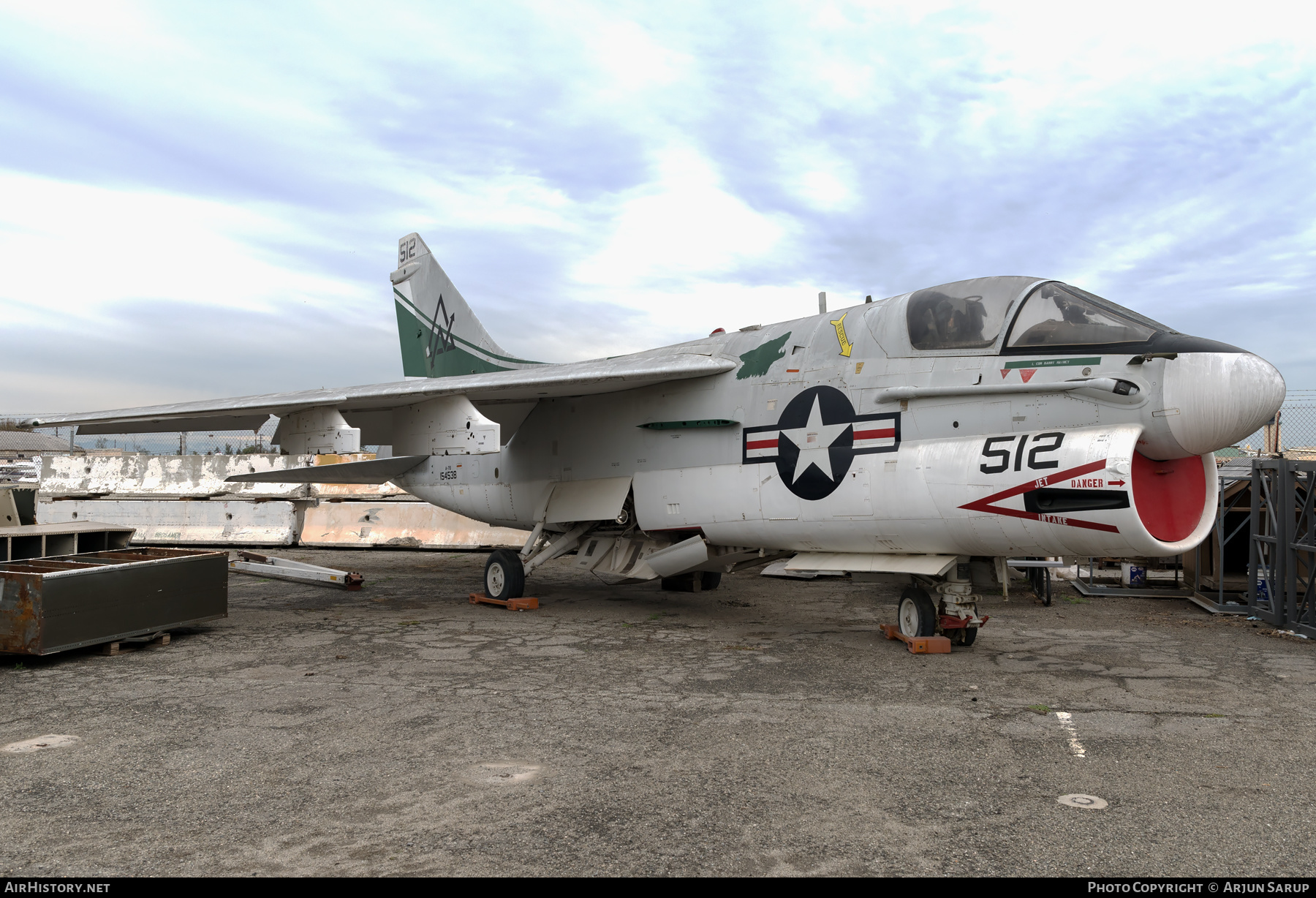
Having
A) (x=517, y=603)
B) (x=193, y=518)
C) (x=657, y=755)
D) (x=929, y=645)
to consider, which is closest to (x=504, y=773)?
(x=657, y=755)

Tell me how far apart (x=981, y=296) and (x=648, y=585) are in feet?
24.1

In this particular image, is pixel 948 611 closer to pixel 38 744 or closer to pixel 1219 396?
pixel 1219 396

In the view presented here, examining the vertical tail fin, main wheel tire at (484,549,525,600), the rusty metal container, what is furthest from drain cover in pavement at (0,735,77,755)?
the vertical tail fin

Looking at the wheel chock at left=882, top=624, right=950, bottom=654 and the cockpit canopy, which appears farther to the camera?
the wheel chock at left=882, top=624, right=950, bottom=654

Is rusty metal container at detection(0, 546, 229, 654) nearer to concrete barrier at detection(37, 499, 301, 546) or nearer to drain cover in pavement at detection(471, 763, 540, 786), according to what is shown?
drain cover in pavement at detection(471, 763, 540, 786)

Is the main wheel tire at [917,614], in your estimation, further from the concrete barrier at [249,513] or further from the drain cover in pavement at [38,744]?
the concrete barrier at [249,513]

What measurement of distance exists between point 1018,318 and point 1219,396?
1.52 meters

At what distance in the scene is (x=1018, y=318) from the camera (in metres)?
6.57

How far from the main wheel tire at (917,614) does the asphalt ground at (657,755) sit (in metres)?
0.40

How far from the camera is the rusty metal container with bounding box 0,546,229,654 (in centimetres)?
645

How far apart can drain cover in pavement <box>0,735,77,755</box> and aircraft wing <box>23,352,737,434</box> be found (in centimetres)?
443
